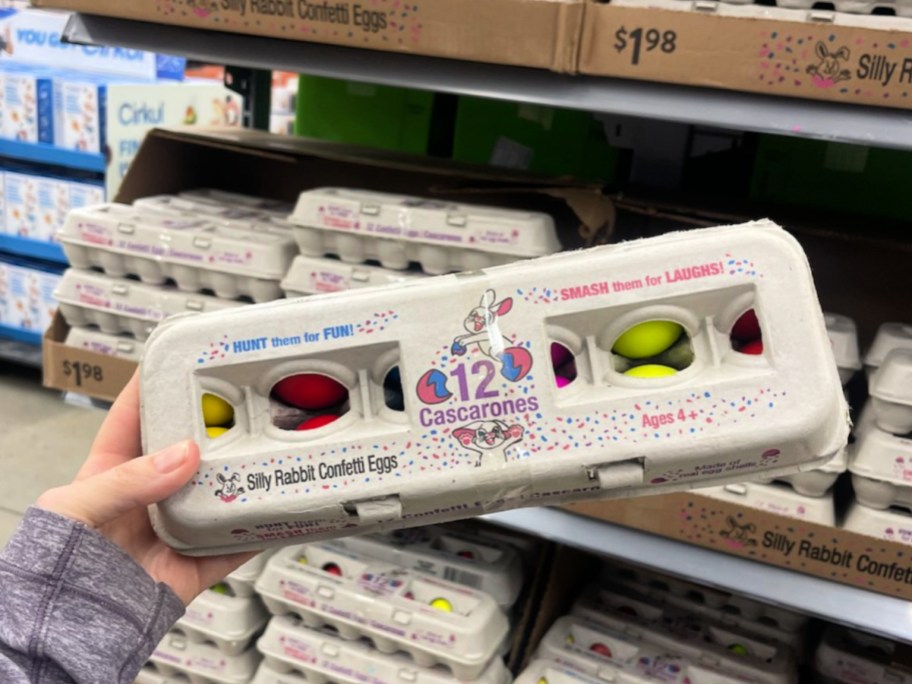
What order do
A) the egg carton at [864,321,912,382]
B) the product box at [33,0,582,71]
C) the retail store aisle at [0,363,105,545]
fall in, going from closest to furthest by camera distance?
1. the product box at [33,0,582,71]
2. the egg carton at [864,321,912,382]
3. the retail store aisle at [0,363,105,545]

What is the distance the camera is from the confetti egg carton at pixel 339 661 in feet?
→ 4.54

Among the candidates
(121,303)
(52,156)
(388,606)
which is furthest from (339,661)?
(52,156)

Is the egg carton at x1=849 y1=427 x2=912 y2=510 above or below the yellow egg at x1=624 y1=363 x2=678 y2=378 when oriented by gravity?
below

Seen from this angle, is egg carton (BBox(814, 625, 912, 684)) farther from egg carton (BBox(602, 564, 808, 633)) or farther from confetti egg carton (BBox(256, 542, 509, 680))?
confetti egg carton (BBox(256, 542, 509, 680))

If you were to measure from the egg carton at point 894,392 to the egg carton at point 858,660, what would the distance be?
434mm

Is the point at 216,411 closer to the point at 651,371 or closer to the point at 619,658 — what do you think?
the point at 651,371

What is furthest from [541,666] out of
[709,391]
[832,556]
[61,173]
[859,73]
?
[61,173]

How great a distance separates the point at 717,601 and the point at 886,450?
506 millimetres

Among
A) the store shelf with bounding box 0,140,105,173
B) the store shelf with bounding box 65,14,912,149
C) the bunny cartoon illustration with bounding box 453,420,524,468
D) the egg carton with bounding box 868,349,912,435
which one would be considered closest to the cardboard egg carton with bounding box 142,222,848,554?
the bunny cartoon illustration with bounding box 453,420,524,468

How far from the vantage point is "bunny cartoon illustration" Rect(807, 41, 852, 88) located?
3.12ft

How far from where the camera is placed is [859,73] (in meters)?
0.95

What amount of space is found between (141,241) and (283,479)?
2.85 ft

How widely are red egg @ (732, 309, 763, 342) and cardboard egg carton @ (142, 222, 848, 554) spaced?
2 cm

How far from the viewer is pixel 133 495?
72 centimetres
